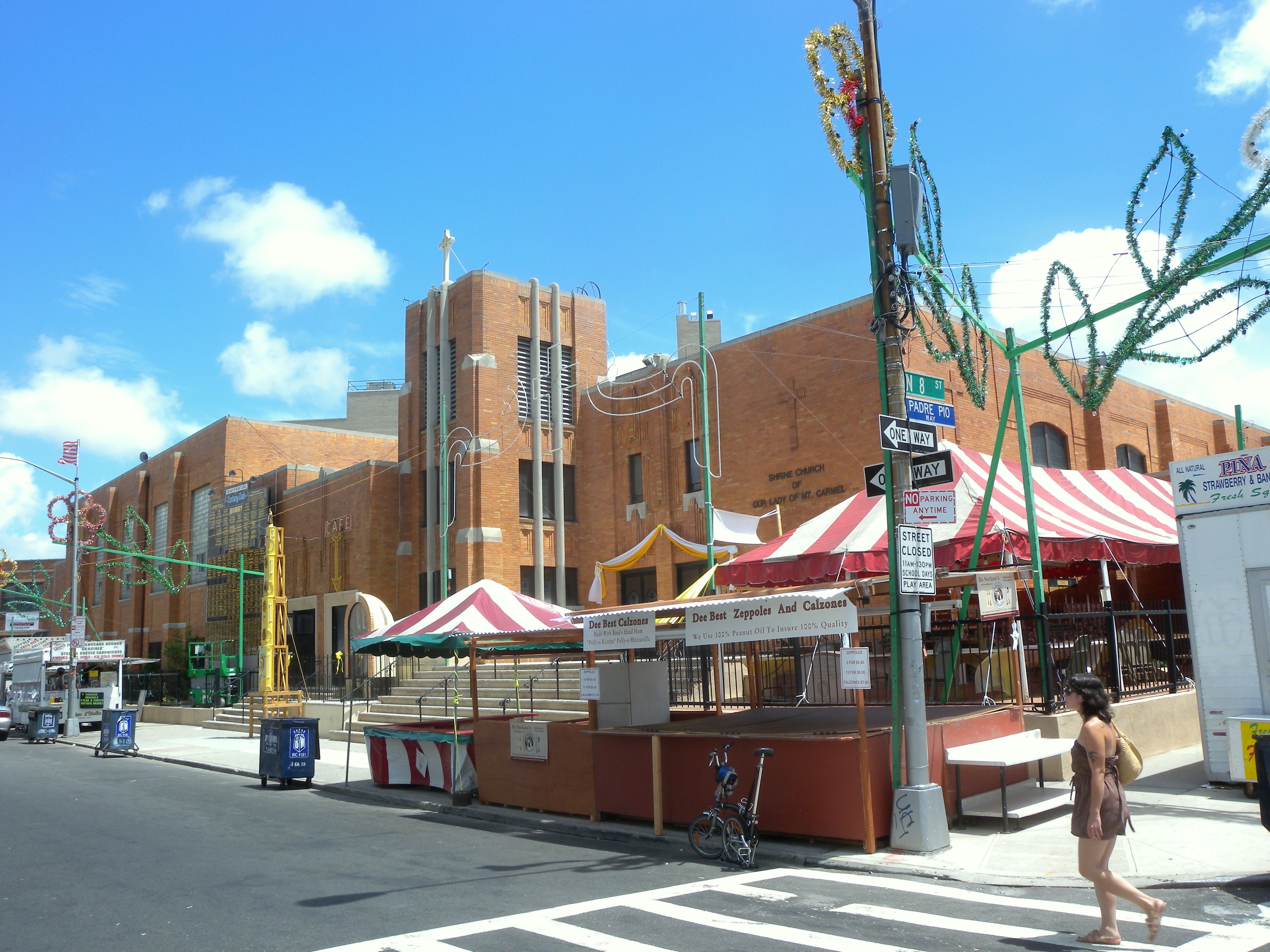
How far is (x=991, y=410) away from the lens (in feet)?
81.0

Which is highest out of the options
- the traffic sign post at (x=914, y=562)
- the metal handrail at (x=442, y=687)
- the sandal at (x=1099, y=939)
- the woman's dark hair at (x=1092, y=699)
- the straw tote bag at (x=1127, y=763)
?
the traffic sign post at (x=914, y=562)

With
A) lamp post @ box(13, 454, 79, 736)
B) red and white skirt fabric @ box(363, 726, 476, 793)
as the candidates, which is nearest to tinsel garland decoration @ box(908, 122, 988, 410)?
red and white skirt fabric @ box(363, 726, 476, 793)

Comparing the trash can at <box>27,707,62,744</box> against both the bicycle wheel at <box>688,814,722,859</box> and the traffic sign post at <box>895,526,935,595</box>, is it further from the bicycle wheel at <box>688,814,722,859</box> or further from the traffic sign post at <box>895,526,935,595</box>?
the traffic sign post at <box>895,526,935,595</box>

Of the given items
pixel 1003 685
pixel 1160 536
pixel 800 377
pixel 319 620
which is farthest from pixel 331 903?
pixel 319 620

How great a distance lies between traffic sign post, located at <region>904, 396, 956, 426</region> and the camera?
390 inches

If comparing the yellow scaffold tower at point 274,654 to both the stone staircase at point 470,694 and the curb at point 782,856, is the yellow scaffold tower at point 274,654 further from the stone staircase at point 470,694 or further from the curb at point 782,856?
the curb at point 782,856

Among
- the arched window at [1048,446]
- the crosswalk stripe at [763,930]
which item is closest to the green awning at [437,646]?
the crosswalk stripe at [763,930]

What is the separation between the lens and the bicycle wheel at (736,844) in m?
9.27

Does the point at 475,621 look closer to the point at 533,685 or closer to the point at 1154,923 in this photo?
the point at 533,685

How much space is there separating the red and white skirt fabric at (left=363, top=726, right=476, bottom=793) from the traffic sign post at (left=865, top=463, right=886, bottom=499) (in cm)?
745

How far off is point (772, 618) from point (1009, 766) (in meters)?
3.23

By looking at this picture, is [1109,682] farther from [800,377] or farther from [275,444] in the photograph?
[275,444]

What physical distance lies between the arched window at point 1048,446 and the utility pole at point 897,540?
60.4ft

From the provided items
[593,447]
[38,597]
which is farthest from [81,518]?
[593,447]
